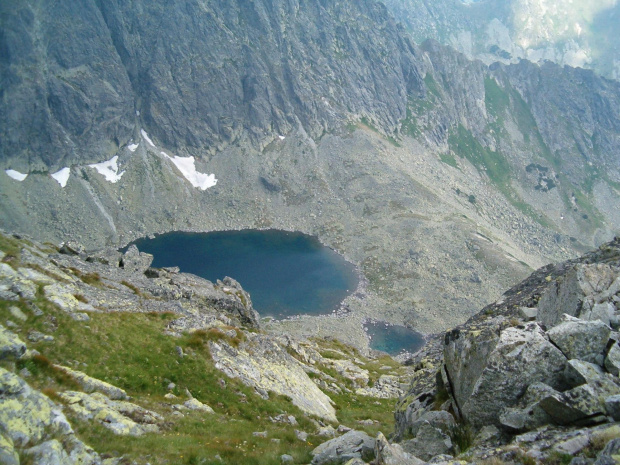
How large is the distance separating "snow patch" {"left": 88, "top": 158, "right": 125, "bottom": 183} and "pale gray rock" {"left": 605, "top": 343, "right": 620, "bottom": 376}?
15681cm

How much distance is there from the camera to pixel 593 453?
29.3 feet

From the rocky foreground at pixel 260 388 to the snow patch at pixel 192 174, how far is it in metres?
124

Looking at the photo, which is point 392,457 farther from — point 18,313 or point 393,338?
point 393,338

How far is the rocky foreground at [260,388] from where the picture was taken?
10820mm

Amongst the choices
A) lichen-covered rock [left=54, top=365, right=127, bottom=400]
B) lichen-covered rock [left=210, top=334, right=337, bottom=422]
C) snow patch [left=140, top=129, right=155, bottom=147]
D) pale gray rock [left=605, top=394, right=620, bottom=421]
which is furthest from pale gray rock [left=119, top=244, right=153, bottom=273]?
snow patch [left=140, top=129, right=155, bottom=147]

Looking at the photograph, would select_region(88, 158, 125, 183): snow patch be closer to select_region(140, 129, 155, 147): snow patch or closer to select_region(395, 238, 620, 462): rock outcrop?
select_region(140, 129, 155, 147): snow patch

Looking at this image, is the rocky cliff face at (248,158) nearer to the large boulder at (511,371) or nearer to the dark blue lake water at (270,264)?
the dark blue lake water at (270,264)

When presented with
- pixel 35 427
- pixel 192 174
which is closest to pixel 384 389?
pixel 35 427

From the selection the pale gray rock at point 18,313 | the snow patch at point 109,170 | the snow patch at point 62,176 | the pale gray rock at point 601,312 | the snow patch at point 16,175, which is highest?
the snow patch at point 109,170

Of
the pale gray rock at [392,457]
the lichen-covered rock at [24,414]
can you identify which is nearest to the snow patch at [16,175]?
the lichen-covered rock at [24,414]

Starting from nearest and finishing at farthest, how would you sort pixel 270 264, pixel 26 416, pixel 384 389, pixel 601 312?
1. pixel 26 416
2. pixel 601 312
3. pixel 384 389
4. pixel 270 264

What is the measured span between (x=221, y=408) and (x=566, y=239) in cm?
18892

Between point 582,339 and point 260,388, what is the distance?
744 inches

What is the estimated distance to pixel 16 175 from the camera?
134500mm
